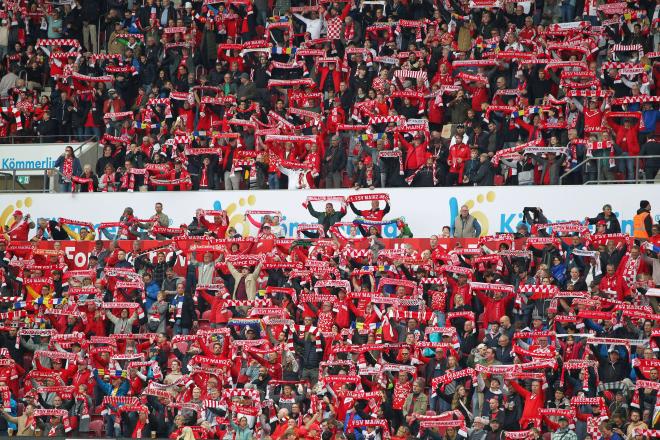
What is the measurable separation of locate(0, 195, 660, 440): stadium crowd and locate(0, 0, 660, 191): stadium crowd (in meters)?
1.31

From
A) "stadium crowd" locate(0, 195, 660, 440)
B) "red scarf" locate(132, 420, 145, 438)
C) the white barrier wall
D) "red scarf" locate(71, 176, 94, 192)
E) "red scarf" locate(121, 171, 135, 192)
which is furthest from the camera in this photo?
"red scarf" locate(71, 176, 94, 192)


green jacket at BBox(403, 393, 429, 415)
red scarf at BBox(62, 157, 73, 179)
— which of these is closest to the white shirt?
red scarf at BBox(62, 157, 73, 179)

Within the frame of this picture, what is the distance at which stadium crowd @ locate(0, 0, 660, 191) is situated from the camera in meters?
28.6

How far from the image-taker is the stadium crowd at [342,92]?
93.8ft

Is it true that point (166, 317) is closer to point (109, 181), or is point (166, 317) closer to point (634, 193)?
point (109, 181)

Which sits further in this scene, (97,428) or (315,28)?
(315,28)

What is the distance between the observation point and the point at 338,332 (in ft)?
83.0

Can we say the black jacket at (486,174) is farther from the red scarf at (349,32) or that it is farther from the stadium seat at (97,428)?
the stadium seat at (97,428)

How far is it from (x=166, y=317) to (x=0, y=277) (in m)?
3.58

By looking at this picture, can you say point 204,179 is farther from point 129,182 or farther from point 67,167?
point 67,167

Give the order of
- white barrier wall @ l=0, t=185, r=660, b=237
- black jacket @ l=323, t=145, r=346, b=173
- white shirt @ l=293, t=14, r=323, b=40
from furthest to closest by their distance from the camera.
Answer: white shirt @ l=293, t=14, r=323, b=40
black jacket @ l=323, t=145, r=346, b=173
white barrier wall @ l=0, t=185, r=660, b=237

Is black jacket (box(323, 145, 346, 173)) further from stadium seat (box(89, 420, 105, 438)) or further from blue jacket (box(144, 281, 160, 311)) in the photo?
stadium seat (box(89, 420, 105, 438))

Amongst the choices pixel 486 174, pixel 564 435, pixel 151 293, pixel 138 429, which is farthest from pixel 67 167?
pixel 564 435

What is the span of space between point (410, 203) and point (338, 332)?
3994mm
